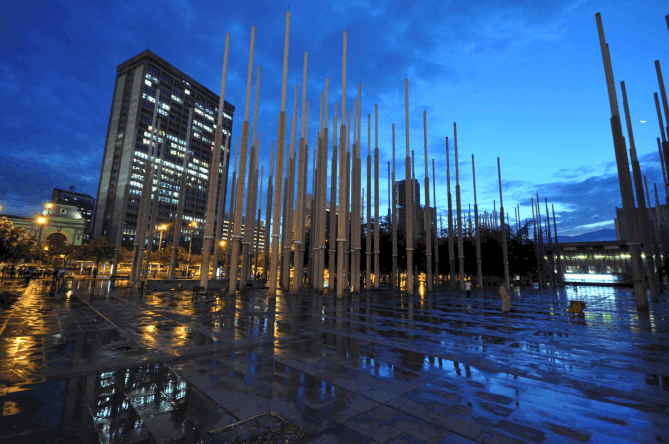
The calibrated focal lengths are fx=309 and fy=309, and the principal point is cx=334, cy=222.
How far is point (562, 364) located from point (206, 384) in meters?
7.36

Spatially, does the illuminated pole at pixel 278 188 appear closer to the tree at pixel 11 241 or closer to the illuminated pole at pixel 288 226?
the illuminated pole at pixel 288 226

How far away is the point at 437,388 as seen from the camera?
530cm

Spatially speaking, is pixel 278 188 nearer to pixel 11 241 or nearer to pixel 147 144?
pixel 11 241

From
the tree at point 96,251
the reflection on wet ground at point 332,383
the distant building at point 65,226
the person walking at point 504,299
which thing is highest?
the distant building at point 65,226

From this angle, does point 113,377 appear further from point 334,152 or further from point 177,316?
point 334,152

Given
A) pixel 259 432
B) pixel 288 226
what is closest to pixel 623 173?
pixel 259 432

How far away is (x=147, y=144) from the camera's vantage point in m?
111

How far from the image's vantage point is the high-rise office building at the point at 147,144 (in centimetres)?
10688

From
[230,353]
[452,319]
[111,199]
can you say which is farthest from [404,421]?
[111,199]

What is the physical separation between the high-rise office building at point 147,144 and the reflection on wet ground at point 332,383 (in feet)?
339

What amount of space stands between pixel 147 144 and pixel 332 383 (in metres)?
129


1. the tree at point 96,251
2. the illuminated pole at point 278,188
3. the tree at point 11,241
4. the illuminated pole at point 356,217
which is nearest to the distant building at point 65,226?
the tree at point 11,241

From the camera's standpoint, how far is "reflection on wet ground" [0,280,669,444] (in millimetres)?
3861

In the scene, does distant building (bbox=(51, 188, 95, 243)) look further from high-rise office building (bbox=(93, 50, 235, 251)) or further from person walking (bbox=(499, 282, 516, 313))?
person walking (bbox=(499, 282, 516, 313))
